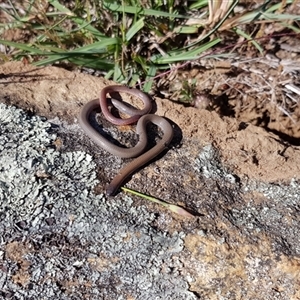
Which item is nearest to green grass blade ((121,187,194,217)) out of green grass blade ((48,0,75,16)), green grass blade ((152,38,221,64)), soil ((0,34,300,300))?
soil ((0,34,300,300))

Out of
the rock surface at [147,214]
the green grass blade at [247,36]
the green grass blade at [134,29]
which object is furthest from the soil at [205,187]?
the green grass blade at [134,29]

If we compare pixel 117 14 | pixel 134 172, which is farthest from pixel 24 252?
pixel 117 14

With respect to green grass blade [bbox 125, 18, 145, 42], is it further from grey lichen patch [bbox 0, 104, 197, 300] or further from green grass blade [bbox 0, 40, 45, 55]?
grey lichen patch [bbox 0, 104, 197, 300]

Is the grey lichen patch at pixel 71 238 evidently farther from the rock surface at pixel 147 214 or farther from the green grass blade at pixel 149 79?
the green grass blade at pixel 149 79

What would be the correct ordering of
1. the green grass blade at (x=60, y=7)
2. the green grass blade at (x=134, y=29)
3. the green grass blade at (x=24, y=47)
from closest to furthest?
the green grass blade at (x=24, y=47), the green grass blade at (x=134, y=29), the green grass blade at (x=60, y=7)

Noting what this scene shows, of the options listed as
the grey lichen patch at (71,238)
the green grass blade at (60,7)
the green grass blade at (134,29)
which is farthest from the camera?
the green grass blade at (60,7)

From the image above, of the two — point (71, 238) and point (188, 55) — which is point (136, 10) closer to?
point (188, 55)

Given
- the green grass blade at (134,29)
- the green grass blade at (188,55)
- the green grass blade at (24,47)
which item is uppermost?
the green grass blade at (134,29)
